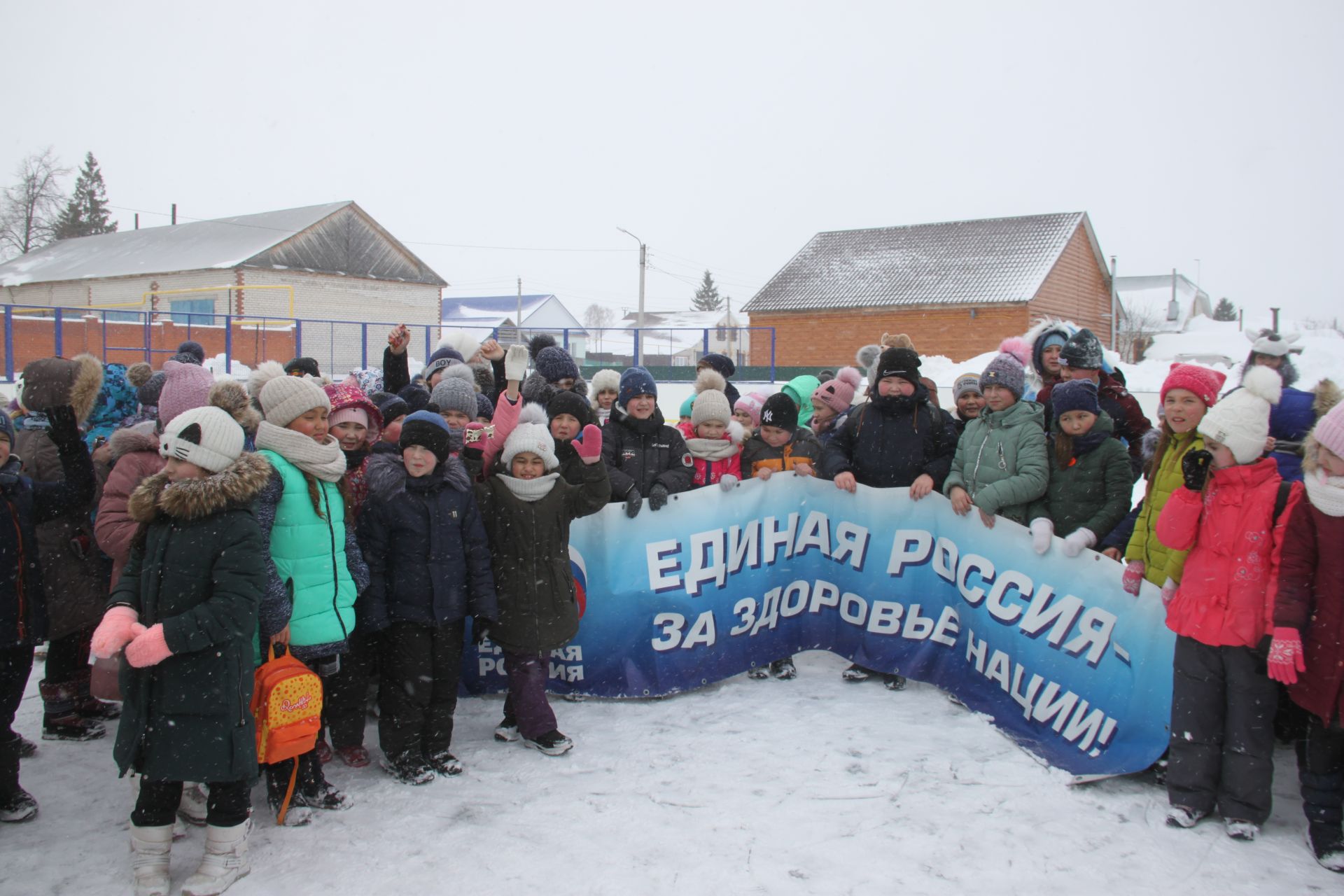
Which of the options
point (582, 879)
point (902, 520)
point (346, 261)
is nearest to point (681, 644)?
point (902, 520)

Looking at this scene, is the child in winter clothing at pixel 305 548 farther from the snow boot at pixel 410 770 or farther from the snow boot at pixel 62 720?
the snow boot at pixel 62 720

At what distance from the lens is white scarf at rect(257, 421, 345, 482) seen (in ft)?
11.1

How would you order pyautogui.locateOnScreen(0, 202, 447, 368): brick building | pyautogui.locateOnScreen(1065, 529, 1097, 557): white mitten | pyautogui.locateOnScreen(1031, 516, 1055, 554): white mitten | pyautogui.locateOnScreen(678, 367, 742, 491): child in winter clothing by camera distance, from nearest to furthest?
1. pyautogui.locateOnScreen(1065, 529, 1097, 557): white mitten
2. pyautogui.locateOnScreen(1031, 516, 1055, 554): white mitten
3. pyautogui.locateOnScreen(678, 367, 742, 491): child in winter clothing
4. pyautogui.locateOnScreen(0, 202, 447, 368): brick building

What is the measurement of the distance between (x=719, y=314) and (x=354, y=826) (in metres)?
90.4

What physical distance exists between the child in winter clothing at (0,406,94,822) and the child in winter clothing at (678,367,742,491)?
121 inches

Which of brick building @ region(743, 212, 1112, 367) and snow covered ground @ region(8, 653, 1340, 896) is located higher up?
brick building @ region(743, 212, 1112, 367)

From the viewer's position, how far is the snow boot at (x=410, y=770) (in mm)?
3723

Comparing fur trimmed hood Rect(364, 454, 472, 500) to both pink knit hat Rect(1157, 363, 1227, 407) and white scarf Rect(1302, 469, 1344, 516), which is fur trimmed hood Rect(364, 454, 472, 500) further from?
white scarf Rect(1302, 469, 1344, 516)

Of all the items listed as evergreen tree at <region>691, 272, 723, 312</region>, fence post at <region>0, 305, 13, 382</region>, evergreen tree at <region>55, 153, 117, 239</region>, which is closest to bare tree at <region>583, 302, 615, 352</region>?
evergreen tree at <region>691, 272, 723, 312</region>

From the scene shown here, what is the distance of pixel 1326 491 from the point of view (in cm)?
303

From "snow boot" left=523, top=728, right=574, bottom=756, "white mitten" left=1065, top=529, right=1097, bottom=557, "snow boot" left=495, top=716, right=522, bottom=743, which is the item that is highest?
"white mitten" left=1065, top=529, right=1097, bottom=557

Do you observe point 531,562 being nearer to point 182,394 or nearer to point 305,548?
point 305,548

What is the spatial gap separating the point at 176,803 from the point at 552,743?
5.15ft

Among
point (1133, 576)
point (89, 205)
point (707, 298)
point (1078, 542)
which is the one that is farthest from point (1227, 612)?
point (707, 298)
